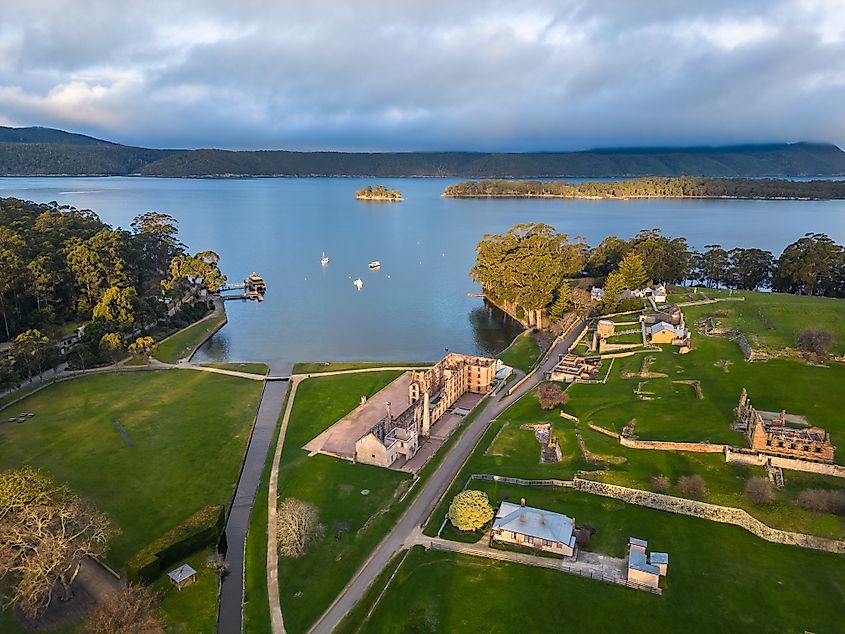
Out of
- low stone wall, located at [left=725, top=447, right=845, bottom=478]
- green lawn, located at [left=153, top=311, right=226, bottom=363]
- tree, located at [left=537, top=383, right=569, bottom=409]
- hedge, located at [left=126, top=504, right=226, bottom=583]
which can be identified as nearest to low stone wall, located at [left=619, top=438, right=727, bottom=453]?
low stone wall, located at [left=725, top=447, right=845, bottom=478]

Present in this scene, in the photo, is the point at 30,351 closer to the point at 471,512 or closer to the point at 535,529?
the point at 471,512

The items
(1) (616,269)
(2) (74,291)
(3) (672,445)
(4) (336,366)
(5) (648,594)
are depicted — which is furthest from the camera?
(1) (616,269)

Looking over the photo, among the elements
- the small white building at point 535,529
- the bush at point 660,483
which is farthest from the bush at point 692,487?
the small white building at point 535,529

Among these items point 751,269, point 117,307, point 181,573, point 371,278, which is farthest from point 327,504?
Result: point 751,269

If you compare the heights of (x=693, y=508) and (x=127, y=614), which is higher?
(x=693, y=508)

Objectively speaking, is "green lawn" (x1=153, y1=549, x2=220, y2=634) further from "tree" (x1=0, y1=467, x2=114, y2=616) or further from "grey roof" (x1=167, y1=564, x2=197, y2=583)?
"tree" (x1=0, y1=467, x2=114, y2=616)

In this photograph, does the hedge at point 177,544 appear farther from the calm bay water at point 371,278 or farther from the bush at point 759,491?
the bush at point 759,491

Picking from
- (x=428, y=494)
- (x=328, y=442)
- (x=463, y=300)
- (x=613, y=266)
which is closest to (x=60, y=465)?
(x=328, y=442)

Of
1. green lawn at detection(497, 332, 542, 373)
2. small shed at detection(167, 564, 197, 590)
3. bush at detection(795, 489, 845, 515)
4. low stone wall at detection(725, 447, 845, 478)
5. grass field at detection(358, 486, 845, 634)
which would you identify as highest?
low stone wall at detection(725, 447, 845, 478)
